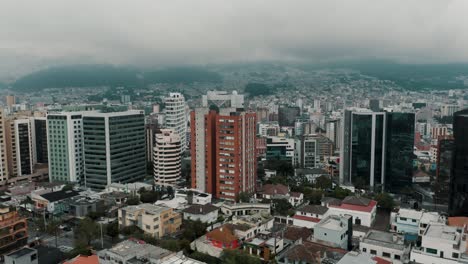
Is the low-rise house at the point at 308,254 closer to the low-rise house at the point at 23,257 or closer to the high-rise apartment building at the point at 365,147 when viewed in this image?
the low-rise house at the point at 23,257

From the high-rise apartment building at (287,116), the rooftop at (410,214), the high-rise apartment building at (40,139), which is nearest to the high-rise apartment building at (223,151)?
the rooftop at (410,214)

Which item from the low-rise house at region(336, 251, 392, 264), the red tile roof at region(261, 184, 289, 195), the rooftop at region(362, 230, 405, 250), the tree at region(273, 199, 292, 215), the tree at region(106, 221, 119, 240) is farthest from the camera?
the red tile roof at region(261, 184, 289, 195)

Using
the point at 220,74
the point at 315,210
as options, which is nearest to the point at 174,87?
the point at 220,74

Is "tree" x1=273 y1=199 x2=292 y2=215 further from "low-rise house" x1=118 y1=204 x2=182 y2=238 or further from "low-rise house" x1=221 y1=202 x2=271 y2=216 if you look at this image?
"low-rise house" x1=118 y1=204 x2=182 y2=238

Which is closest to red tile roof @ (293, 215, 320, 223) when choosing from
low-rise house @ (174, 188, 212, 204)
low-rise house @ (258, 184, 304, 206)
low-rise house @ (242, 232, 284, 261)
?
low-rise house @ (242, 232, 284, 261)

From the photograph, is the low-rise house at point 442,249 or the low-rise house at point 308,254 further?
the low-rise house at point 308,254

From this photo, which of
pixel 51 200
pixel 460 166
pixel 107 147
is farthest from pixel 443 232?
pixel 107 147

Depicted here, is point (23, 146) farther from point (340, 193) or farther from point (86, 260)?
point (340, 193)
